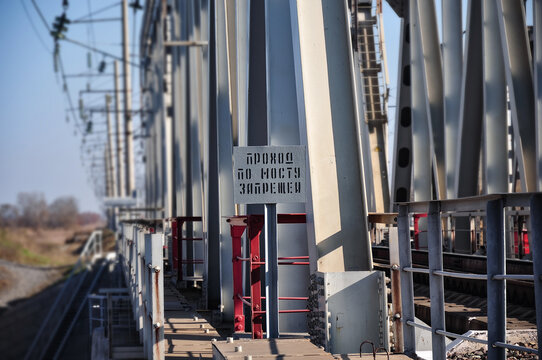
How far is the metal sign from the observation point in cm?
734

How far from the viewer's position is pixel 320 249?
8367 millimetres

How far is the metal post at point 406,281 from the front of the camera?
696 cm

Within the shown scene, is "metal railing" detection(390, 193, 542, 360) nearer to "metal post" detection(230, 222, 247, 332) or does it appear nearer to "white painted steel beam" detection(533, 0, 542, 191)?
"metal post" detection(230, 222, 247, 332)

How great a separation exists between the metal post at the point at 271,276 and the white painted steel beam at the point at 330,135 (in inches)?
33.9

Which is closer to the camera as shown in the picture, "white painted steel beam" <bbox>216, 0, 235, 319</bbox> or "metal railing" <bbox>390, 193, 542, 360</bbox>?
"metal railing" <bbox>390, 193, 542, 360</bbox>

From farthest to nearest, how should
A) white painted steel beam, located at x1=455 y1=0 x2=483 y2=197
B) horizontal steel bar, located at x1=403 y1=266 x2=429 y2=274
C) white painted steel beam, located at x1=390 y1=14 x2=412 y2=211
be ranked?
white painted steel beam, located at x1=390 y1=14 x2=412 y2=211
white painted steel beam, located at x1=455 y1=0 x2=483 y2=197
horizontal steel bar, located at x1=403 y1=266 x2=429 y2=274

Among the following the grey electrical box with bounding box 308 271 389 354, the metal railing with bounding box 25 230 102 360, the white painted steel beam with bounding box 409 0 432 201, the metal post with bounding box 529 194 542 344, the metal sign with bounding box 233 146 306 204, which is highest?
the white painted steel beam with bounding box 409 0 432 201

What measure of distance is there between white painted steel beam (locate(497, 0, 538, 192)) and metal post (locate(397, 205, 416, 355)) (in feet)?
36.9

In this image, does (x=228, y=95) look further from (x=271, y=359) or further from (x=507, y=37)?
(x=271, y=359)

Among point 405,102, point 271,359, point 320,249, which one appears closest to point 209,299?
point 320,249

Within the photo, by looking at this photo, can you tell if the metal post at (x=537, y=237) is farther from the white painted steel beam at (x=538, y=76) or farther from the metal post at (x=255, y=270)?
the white painted steel beam at (x=538, y=76)

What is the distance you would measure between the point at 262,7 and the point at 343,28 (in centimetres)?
278

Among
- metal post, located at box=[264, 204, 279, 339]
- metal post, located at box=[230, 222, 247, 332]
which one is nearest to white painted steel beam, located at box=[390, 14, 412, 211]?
metal post, located at box=[230, 222, 247, 332]

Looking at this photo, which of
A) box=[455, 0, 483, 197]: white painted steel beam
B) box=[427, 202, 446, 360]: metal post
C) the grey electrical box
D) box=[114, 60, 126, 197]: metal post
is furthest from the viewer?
box=[114, 60, 126, 197]: metal post
